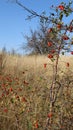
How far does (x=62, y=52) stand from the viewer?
399 centimetres

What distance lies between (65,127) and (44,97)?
1166 millimetres

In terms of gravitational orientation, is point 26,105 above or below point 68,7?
below

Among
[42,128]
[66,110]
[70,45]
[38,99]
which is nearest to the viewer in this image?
[70,45]

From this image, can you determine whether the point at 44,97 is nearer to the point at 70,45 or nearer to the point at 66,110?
the point at 66,110

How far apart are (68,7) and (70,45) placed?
0.48 m

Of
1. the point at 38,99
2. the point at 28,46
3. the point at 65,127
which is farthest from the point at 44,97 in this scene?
the point at 28,46

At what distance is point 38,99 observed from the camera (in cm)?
552

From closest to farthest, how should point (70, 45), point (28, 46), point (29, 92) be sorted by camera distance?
point (70, 45) < point (29, 92) < point (28, 46)

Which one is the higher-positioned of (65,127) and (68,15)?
(68,15)

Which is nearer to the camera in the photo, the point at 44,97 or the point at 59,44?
the point at 59,44

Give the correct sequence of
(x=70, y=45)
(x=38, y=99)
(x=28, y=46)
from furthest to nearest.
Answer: (x=28, y=46) < (x=38, y=99) < (x=70, y=45)

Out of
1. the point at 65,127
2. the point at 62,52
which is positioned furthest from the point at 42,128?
the point at 62,52

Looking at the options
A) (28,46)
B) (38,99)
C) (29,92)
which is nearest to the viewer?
(38,99)

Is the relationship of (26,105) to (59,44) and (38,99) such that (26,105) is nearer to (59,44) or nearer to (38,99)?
(38,99)
